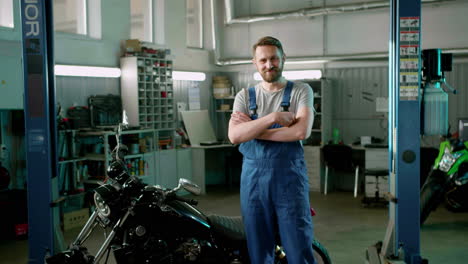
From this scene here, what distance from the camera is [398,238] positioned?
3.79 metres

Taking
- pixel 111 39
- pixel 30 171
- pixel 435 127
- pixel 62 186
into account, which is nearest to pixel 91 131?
pixel 62 186

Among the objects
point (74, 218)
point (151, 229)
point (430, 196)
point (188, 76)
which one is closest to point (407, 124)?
point (151, 229)

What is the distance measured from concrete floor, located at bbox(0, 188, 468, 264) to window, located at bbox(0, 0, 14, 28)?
2739mm

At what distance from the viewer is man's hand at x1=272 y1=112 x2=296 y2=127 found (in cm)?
281

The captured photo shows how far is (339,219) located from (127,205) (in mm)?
4344

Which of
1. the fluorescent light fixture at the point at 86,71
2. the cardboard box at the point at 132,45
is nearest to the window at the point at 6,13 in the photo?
the fluorescent light fixture at the point at 86,71

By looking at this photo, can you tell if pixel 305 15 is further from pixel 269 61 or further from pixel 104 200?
pixel 104 200

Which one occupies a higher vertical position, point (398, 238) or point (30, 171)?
point (30, 171)

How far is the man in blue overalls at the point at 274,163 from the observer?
9.32 feet

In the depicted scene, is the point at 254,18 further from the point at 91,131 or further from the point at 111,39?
the point at 91,131

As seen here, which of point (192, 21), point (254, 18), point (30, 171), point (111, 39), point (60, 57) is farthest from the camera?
point (192, 21)

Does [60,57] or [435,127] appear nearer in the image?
[435,127]

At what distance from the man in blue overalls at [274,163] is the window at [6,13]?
457cm

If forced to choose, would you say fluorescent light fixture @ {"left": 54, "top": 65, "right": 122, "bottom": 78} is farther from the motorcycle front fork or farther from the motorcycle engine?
the motorcycle engine
